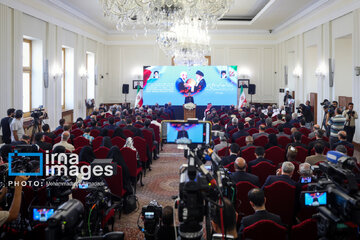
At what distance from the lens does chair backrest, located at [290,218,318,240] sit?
3.03m

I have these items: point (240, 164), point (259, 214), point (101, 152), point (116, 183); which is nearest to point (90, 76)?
point (101, 152)

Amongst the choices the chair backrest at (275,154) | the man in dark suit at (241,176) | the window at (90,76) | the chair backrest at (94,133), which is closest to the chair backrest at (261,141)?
the chair backrest at (275,154)

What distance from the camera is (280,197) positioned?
4.31m

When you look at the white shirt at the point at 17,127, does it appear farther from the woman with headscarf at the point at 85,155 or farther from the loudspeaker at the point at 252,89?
the loudspeaker at the point at 252,89

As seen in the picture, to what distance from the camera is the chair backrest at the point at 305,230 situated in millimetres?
3033

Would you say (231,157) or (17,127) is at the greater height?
(17,127)

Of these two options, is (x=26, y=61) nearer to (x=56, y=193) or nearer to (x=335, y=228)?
(x=56, y=193)

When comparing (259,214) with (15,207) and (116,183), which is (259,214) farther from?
(116,183)

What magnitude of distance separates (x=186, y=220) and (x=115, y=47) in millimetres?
20661

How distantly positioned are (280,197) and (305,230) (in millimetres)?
1273

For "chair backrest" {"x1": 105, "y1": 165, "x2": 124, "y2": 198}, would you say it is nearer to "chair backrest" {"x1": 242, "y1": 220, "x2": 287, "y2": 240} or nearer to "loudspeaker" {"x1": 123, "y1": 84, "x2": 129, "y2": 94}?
"chair backrest" {"x1": 242, "y1": 220, "x2": 287, "y2": 240}

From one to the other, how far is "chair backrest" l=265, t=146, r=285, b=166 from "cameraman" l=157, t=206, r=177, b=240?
12.0ft

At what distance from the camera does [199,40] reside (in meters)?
13.4

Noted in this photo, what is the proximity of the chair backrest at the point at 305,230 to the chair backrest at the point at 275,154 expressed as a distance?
359cm
